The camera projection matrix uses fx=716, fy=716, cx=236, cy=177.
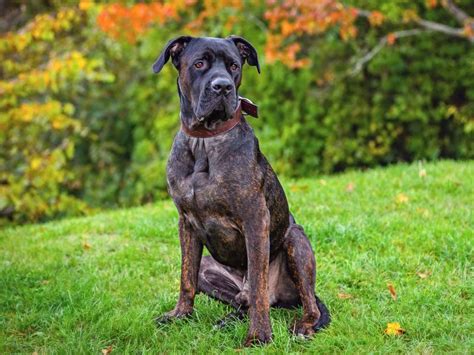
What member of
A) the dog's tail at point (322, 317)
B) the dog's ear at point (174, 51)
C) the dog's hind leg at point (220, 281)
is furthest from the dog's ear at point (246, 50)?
the dog's tail at point (322, 317)

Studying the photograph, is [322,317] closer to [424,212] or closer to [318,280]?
[318,280]

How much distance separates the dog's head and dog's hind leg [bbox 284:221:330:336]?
90 centimetres

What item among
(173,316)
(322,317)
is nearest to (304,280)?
(322,317)

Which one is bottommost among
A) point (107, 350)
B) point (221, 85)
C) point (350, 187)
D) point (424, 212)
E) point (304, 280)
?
point (350, 187)

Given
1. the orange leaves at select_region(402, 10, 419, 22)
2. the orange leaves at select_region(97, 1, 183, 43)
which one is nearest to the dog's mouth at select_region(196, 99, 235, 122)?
the orange leaves at select_region(402, 10, 419, 22)

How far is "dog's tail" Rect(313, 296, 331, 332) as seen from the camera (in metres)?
4.21

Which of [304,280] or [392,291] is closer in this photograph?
[304,280]

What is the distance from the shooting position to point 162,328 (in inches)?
171

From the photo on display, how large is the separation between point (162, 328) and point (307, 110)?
8013 mm

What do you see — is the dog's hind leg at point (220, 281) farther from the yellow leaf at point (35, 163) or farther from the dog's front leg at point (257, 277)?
the yellow leaf at point (35, 163)

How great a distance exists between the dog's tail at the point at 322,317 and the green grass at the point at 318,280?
0.06 m

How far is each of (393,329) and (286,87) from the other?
26.6 feet

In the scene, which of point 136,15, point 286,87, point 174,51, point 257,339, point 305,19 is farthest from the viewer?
point 286,87

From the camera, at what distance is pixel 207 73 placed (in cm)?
400
